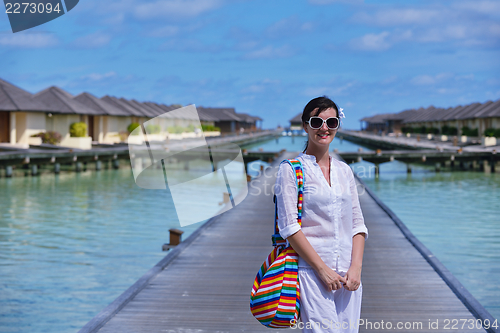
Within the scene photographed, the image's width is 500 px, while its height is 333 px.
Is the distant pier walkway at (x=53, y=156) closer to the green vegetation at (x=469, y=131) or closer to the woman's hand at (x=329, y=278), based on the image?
the woman's hand at (x=329, y=278)

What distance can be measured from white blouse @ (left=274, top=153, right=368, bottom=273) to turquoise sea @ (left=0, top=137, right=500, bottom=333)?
5378 millimetres

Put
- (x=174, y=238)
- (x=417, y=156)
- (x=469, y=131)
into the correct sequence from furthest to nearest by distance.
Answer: (x=469, y=131) → (x=417, y=156) → (x=174, y=238)

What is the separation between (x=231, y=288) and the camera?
21.2 ft

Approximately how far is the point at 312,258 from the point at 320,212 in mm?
221

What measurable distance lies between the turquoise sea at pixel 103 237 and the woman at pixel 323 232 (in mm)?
5320

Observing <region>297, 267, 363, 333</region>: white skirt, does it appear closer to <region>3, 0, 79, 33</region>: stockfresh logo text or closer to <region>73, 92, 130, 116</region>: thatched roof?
<region>3, 0, 79, 33</region>: stockfresh logo text

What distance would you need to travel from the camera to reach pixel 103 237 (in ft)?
44.9

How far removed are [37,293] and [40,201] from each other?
12.0 metres

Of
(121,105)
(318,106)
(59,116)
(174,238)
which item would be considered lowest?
(174,238)

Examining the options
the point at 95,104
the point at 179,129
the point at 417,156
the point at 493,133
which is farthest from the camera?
the point at 179,129

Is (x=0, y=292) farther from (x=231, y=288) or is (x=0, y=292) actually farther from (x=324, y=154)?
(x=324, y=154)

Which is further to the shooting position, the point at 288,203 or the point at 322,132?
the point at 322,132

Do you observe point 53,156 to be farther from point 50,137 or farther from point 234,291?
point 234,291

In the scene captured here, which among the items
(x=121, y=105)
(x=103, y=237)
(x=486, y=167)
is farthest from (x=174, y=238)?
(x=121, y=105)
